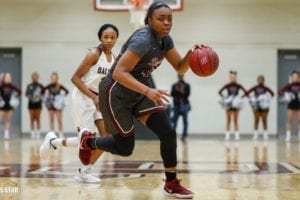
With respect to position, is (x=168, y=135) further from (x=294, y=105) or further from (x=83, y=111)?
(x=294, y=105)

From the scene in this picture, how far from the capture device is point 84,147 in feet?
18.9

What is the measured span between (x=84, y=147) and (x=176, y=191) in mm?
1415

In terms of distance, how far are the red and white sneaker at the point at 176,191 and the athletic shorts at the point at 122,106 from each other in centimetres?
61

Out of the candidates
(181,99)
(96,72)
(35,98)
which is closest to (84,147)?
(96,72)

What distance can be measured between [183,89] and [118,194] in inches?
454

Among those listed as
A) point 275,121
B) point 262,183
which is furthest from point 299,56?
point 262,183

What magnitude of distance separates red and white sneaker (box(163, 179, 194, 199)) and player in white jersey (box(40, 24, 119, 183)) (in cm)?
137

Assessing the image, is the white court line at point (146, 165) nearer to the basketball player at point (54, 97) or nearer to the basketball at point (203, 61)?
the basketball at point (203, 61)

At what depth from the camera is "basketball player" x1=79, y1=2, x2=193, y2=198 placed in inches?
184

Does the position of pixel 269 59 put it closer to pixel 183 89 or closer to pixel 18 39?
pixel 183 89

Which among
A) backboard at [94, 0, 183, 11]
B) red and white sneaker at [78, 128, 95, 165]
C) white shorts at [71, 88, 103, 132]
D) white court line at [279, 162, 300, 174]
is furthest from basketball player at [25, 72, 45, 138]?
red and white sneaker at [78, 128, 95, 165]

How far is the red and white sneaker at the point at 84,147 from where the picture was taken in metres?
5.74

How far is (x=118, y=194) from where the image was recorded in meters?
4.99

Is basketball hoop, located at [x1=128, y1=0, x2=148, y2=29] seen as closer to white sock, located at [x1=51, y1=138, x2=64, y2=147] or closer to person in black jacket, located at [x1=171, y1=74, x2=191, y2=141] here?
person in black jacket, located at [x1=171, y1=74, x2=191, y2=141]
